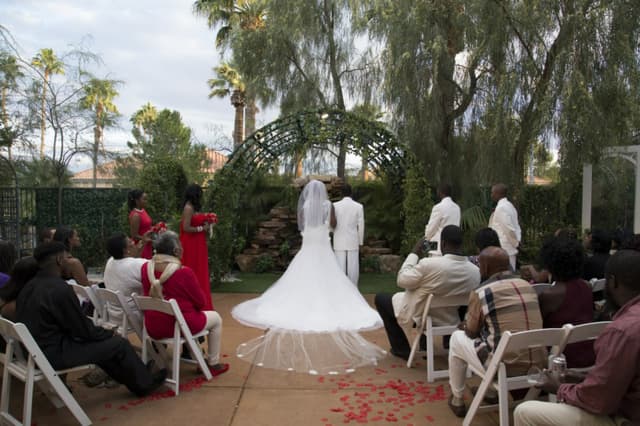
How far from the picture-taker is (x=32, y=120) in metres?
10.0

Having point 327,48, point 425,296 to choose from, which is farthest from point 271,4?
point 425,296

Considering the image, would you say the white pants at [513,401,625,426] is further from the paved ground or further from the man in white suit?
the man in white suit

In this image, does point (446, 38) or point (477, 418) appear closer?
point (477, 418)

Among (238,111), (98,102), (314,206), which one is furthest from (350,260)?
(238,111)

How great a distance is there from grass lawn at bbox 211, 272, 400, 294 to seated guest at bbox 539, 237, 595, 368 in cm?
550

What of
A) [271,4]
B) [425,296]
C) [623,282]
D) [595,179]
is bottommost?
[425,296]

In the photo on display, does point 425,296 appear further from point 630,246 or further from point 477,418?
Result: point 630,246

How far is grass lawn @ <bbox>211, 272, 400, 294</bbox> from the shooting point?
347 inches

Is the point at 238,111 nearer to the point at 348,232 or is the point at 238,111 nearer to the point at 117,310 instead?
the point at 348,232

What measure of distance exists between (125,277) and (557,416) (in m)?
3.61

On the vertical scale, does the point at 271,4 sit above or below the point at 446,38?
above

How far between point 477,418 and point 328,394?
44.8 inches

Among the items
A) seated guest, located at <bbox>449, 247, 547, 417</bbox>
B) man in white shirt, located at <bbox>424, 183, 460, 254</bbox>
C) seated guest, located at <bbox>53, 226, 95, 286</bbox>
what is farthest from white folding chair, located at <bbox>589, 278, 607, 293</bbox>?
seated guest, located at <bbox>53, 226, 95, 286</bbox>

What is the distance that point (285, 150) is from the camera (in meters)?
10.6
